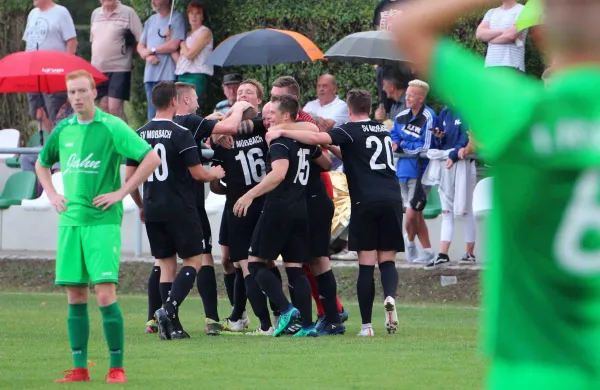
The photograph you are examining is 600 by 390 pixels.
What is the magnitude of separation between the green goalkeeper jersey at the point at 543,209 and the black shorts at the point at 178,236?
8626 mm

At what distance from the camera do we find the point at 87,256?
8.71 metres

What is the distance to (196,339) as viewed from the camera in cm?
1195

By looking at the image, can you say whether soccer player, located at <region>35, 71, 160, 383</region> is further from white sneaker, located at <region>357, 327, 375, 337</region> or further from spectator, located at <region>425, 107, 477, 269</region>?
spectator, located at <region>425, 107, 477, 269</region>

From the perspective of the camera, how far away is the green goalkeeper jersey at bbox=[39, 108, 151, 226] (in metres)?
8.84

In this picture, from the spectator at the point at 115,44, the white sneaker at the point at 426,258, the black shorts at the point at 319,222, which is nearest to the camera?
the black shorts at the point at 319,222

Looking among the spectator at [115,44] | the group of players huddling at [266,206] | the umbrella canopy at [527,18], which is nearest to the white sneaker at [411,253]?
→ the umbrella canopy at [527,18]

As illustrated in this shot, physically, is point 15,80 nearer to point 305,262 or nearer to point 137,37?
point 137,37

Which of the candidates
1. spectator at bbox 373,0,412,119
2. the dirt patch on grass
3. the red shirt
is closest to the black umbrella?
spectator at bbox 373,0,412,119

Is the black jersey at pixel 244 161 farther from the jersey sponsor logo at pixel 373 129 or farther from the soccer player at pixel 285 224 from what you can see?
the jersey sponsor logo at pixel 373 129

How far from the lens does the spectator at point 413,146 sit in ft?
52.6

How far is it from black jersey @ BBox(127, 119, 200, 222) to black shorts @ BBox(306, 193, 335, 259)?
4.05ft

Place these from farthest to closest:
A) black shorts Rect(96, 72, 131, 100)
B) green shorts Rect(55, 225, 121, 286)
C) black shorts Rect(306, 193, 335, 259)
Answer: black shorts Rect(96, 72, 131, 100), black shorts Rect(306, 193, 335, 259), green shorts Rect(55, 225, 121, 286)

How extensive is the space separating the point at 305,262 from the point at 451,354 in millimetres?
2281

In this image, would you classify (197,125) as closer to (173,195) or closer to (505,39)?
(173,195)
